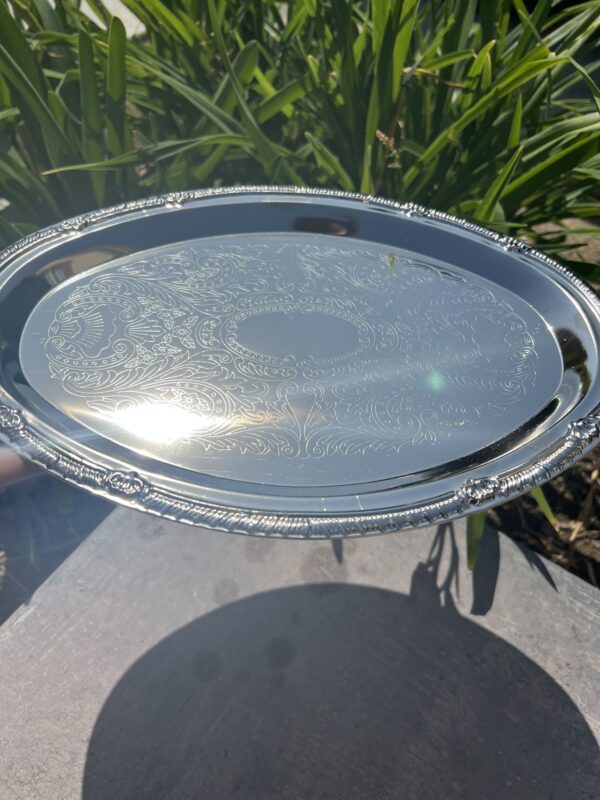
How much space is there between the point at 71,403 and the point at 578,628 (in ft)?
3.27

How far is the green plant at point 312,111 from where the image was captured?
1.45m

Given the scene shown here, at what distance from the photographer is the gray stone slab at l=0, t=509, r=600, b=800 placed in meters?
1.10

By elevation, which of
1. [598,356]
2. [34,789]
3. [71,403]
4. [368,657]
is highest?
[598,356]

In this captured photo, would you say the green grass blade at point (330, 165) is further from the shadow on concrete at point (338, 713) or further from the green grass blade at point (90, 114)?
the shadow on concrete at point (338, 713)

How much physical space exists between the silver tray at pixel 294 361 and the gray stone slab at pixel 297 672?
544 millimetres

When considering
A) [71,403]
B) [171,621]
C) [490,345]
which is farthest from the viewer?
[171,621]

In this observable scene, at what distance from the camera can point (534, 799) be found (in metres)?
1.08

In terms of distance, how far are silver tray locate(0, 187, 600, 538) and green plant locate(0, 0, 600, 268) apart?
28cm

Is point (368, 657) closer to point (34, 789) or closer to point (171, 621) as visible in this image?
point (171, 621)

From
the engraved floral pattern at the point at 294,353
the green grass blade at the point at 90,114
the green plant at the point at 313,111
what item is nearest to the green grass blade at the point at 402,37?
the green plant at the point at 313,111

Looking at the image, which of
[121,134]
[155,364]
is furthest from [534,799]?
[121,134]

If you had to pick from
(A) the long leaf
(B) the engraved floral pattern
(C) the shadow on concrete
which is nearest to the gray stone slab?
(C) the shadow on concrete

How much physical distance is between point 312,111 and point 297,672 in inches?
49.3

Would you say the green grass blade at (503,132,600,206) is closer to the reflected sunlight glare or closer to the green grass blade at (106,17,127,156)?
the green grass blade at (106,17,127,156)
